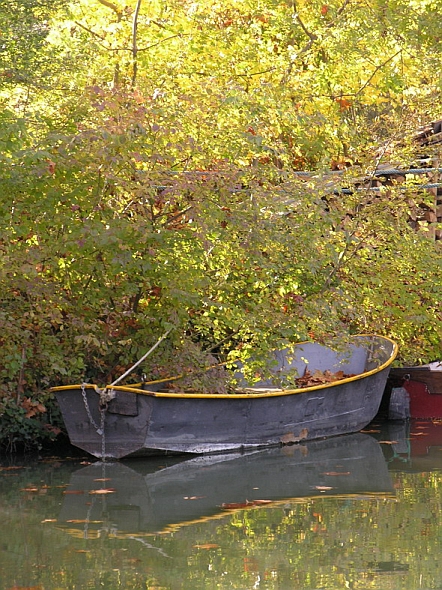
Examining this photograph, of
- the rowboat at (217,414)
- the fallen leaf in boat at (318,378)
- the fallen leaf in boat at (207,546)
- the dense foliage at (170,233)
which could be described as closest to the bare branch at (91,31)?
the dense foliage at (170,233)

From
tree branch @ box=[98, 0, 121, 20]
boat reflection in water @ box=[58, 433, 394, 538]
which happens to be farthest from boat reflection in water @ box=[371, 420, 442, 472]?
tree branch @ box=[98, 0, 121, 20]

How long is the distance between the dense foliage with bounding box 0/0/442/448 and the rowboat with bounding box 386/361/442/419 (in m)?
0.31

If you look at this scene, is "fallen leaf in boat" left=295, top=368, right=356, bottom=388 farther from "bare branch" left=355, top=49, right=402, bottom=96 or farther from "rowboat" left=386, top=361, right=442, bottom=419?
"bare branch" left=355, top=49, right=402, bottom=96

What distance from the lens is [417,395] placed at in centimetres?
1470

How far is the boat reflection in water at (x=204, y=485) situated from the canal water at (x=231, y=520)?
0.05ft

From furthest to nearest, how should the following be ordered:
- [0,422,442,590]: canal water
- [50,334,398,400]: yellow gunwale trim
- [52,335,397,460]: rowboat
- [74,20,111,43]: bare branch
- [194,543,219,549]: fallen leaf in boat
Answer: [74,20,111,43]: bare branch → [52,335,397,460]: rowboat → [50,334,398,400]: yellow gunwale trim → [194,543,219,549]: fallen leaf in boat → [0,422,442,590]: canal water

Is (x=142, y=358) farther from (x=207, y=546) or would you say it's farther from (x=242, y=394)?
(x=207, y=546)

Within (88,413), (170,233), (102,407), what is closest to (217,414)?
(102,407)

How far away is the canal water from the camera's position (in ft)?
22.1

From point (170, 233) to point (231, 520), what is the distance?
156 inches

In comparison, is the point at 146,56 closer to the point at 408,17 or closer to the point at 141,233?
the point at 408,17

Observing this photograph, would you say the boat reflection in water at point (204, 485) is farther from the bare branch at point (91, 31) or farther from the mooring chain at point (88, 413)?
the bare branch at point (91, 31)

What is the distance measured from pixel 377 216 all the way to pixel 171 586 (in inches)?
330

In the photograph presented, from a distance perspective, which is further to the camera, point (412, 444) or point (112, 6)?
point (112, 6)
